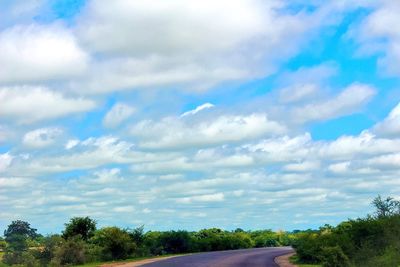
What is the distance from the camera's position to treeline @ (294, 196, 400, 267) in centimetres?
3171

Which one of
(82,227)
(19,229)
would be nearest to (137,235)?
(82,227)

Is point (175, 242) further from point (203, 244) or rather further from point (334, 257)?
point (334, 257)

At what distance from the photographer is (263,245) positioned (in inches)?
4109

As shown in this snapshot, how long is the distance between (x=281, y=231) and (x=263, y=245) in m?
18.3

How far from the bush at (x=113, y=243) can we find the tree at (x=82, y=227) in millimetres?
2698

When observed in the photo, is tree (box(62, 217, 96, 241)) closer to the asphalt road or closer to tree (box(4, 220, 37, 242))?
the asphalt road

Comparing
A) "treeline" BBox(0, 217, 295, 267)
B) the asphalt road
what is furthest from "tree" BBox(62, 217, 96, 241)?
the asphalt road

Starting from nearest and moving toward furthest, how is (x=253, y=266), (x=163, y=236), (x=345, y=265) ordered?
(x=345, y=265), (x=253, y=266), (x=163, y=236)

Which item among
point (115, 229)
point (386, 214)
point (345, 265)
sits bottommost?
point (345, 265)

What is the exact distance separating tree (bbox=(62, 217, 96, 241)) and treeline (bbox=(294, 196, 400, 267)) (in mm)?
26400

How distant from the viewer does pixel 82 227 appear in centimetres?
6375

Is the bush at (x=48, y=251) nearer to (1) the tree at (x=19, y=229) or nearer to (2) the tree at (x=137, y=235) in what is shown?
(2) the tree at (x=137, y=235)

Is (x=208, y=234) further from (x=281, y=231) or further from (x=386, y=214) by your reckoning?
(x=386, y=214)

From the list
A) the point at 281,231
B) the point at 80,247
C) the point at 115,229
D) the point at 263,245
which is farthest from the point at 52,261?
the point at 281,231
